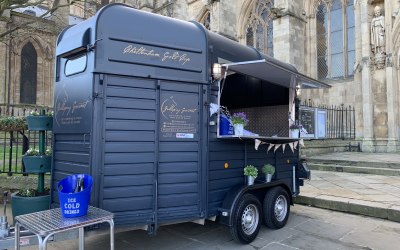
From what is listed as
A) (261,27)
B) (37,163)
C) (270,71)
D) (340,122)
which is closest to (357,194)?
(270,71)

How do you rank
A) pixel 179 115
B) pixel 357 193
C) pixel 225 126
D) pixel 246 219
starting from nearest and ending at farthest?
pixel 179 115, pixel 225 126, pixel 246 219, pixel 357 193

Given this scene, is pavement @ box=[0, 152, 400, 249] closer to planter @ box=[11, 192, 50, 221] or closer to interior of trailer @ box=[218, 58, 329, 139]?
planter @ box=[11, 192, 50, 221]

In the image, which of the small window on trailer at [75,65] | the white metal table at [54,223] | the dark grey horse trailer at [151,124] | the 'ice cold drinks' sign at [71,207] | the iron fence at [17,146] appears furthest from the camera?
the iron fence at [17,146]

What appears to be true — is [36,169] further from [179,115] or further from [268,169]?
[268,169]

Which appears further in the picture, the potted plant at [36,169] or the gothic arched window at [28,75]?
the gothic arched window at [28,75]

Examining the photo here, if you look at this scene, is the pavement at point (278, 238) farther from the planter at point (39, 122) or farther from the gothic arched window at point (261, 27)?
the gothic arched window at point (261, 27)

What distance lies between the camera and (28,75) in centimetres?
2698

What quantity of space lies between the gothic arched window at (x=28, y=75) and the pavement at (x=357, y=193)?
24585mm

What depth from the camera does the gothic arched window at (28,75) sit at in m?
26.6

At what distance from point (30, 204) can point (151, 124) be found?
8.44 feet

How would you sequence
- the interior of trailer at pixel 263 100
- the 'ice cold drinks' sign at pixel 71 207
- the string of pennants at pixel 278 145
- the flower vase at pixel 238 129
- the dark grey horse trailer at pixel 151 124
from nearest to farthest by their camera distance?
the 'ice cold drinks' sign at pixel 71 207 → the dark grey horse trailer at pixel 151 124 → the flower vase at pixel 238 129 → the string of pennants at pixel 278 145 → the interior of trailer at pixel 263 100

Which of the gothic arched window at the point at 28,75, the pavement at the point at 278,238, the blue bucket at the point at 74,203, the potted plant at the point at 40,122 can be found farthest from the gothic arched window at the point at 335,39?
the gothic arched window at the point at 28,75

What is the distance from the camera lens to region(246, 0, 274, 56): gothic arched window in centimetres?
2045

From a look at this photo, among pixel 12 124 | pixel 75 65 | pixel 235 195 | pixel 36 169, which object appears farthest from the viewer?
pixel 12 124
